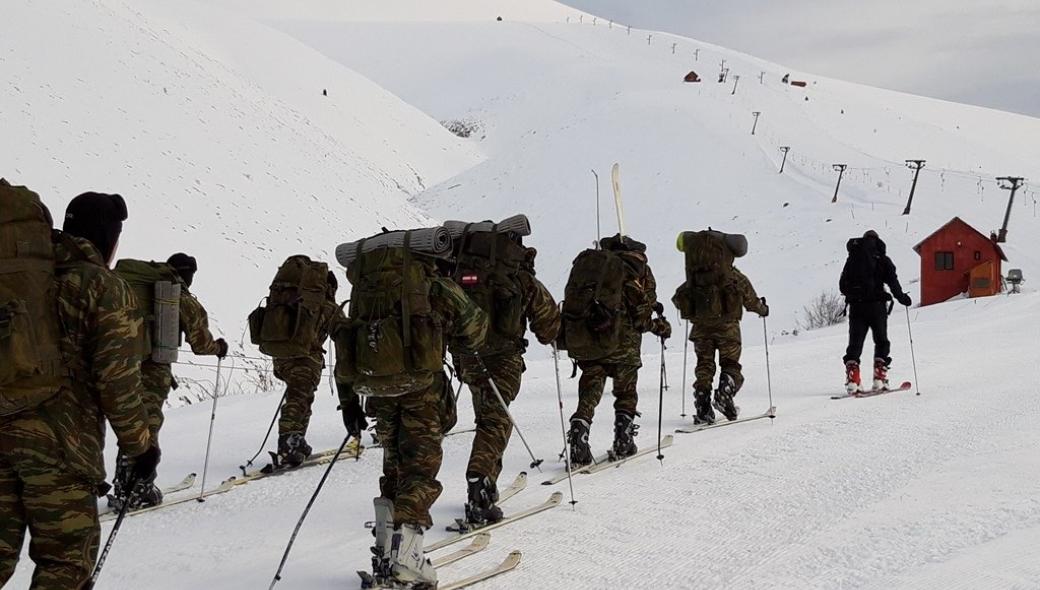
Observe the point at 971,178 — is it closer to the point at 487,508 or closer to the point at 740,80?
the point at 740,80

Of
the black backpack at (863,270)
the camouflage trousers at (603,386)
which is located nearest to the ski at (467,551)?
the camouflage trousers at (603,386)

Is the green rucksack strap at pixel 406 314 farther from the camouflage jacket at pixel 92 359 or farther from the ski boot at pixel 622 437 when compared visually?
the ski boot at pixel 622 437

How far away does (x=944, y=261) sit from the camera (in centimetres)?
3080

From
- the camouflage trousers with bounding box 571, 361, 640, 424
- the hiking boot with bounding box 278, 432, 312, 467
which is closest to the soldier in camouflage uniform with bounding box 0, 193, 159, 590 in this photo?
the hiking boot with bounding box 278, 432, 312, 467

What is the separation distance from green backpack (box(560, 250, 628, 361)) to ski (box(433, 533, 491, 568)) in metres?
2.49

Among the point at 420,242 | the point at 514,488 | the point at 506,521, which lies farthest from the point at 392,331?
the point at 514,488

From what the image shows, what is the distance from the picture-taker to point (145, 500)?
7289mm

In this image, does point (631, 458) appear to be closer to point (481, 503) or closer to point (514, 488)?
point (514, 488)

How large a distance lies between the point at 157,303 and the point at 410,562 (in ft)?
9.68

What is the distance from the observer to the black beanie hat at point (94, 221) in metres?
4.22

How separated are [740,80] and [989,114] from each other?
143 ft

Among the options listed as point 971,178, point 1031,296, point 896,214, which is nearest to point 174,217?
point 1031,296

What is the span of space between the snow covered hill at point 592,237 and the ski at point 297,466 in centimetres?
20

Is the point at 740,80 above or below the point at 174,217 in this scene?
above
